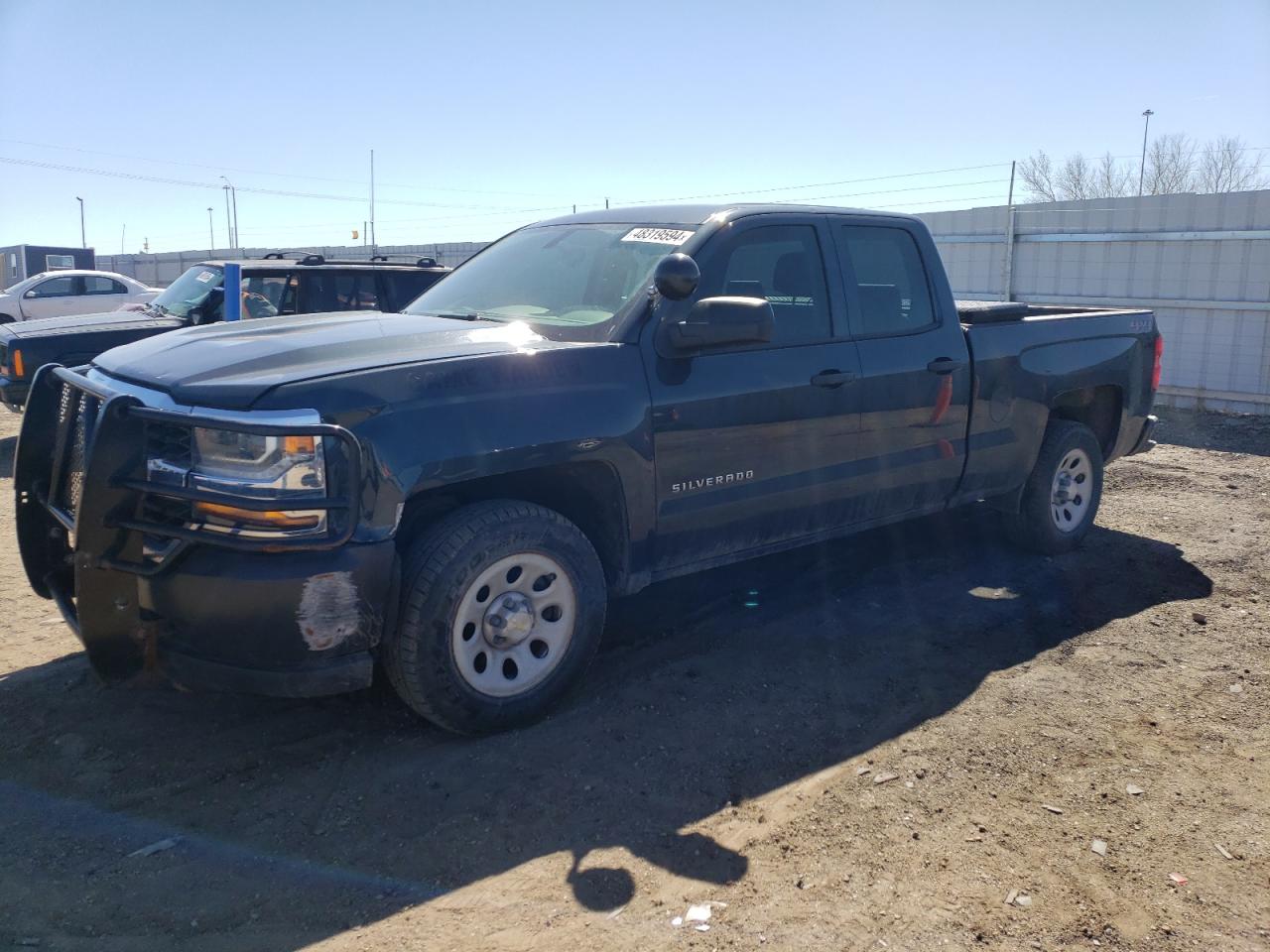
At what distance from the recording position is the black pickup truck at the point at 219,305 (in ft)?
29.5

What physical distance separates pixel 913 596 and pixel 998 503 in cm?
109

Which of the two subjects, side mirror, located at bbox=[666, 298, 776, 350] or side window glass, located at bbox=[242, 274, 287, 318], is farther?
side window glass, located at bbox=[242, 274, 287, 318]

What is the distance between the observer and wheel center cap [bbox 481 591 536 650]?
374 cm

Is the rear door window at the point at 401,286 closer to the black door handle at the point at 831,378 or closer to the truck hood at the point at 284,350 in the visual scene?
the truck hood at the point at 284,350

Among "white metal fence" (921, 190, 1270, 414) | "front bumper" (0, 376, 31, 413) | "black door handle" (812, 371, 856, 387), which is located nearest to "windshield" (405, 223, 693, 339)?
"black door handle" (812, 371, 856, 387)

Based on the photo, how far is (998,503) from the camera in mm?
6242

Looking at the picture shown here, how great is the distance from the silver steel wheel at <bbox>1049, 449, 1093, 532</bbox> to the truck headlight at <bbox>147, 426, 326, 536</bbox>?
15.0ft

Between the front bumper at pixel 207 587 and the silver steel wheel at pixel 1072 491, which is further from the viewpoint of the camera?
the silver steel wheel at pixel 1072 491

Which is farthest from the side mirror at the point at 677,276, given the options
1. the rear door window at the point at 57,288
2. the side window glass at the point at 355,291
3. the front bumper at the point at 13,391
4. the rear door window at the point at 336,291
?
the rear door window at the point at 57,288

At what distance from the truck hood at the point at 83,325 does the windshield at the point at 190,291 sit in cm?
31

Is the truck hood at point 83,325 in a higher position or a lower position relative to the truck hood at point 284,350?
lower

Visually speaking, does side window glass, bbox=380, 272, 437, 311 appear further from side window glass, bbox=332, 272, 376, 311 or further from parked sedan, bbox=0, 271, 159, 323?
Result: parked sedan, bbox=0, 271, 159, 323

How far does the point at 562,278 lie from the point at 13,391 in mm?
6864

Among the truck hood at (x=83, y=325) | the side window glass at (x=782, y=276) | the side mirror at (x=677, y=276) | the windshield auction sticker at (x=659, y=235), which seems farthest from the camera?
the truck hood at (x=83, y=325)
